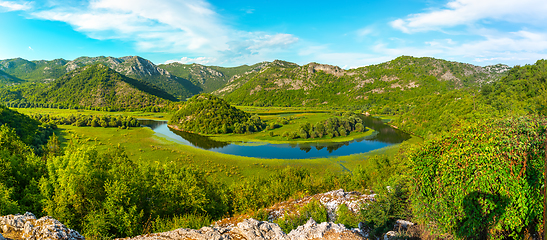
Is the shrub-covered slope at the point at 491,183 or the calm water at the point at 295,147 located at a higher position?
the shrub-covered slope at the point at 491,183

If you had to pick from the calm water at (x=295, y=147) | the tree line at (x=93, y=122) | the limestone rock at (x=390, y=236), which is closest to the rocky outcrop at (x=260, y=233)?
the limestone rock at (x=390, y=236)

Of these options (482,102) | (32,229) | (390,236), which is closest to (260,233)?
(390,236)

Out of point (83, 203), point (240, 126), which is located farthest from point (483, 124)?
point (240, 126)

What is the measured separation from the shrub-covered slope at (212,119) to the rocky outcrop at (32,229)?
304 feet

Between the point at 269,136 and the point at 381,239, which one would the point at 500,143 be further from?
the point at 269,136

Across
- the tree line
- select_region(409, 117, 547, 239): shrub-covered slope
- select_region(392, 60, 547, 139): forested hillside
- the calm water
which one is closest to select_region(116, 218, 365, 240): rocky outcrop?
select_region(409, 117, 547, 239): shrub-covered slope

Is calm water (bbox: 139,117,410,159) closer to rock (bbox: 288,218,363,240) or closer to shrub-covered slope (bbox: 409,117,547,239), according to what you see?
shrub-covered slope (bbox: 409,117,547,239)

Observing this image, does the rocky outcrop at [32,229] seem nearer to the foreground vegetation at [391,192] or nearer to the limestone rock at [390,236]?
the foreground vegetation at [391,192]

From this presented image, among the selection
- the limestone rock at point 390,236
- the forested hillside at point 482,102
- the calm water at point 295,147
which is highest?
the forested hillside at point 482,102

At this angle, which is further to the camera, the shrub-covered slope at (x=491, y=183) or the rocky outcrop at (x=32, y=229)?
the shrub-covered slope at (x=491, y=183)

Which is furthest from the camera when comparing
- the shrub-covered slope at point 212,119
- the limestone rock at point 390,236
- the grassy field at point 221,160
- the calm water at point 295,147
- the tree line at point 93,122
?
the shrub-covered slope at point 212,119

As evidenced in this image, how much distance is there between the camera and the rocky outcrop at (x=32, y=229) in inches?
379

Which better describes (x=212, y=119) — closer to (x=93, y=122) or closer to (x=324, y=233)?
(x=93, y=122)

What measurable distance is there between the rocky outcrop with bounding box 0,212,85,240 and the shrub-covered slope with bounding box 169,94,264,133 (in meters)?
92.5
